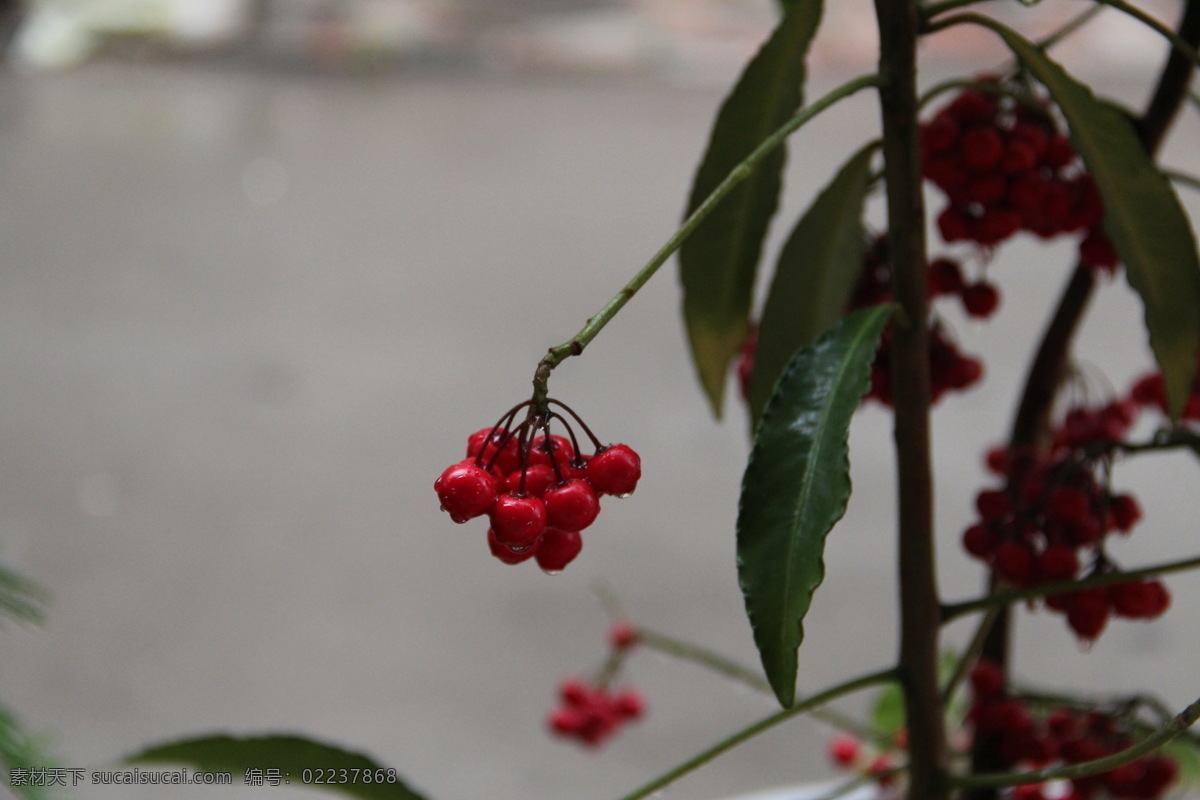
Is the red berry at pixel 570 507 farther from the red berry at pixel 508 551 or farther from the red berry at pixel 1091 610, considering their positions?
the red berry at pixel 1091 610

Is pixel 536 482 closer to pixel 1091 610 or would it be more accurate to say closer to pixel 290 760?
pixel 290 760

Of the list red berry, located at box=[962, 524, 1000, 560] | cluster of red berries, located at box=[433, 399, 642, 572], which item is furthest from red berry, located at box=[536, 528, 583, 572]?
red berry, located at box=[962, 524, 1000, 560]

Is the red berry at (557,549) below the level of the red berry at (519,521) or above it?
above

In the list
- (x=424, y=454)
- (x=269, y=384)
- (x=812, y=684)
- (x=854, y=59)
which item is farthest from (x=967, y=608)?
(x=854, y=59)

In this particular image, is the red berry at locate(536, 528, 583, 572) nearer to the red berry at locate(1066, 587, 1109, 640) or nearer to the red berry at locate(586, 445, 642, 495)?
the red berry at locate(586, 445, 642, 495)

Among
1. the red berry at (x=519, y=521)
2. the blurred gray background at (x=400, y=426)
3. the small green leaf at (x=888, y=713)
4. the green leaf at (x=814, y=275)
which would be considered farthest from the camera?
the blurred gray background at (x=400, y=426)

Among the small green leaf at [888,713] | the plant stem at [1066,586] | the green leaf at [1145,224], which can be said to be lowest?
the plant stem at [1066,586]

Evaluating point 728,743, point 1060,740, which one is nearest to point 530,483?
point 728,743

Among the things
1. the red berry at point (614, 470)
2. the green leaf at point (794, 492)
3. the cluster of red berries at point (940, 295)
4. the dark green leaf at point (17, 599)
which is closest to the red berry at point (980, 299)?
the cluster of red berries at point (940, 295)
